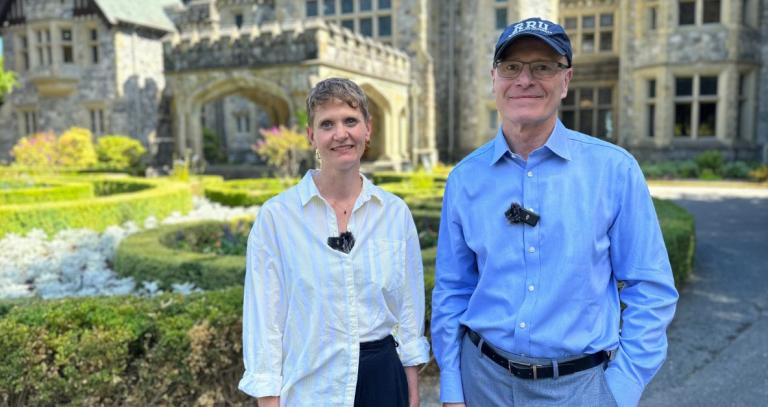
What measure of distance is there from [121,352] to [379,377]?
1.81 metres

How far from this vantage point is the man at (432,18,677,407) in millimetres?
1856

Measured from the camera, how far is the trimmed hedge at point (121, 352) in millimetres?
3195

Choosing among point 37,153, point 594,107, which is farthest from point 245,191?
point 594,107

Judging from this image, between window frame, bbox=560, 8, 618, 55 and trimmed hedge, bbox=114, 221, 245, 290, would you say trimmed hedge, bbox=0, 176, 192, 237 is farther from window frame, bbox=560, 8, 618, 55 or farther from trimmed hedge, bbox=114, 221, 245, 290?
window frame, bbox=560, 8, 618, 55

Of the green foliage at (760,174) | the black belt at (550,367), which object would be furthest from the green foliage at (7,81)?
the black belt at (550,367)

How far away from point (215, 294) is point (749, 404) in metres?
3.56

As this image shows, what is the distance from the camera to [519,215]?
192cm

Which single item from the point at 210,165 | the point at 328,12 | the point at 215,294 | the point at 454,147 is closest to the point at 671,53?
the point at 454,147

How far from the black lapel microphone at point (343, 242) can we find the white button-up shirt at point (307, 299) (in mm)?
15

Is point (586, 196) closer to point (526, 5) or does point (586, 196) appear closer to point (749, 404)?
point (749, 404)

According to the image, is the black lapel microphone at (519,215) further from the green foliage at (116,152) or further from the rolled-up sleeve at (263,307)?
the green foliage at (116,152)

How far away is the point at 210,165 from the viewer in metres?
23.9

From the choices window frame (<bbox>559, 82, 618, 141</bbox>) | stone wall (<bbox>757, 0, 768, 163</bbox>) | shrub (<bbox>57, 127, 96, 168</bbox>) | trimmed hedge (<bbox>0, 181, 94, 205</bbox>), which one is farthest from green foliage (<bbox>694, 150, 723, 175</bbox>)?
shrub (<bbox>57, 127, 96, 168</bbox>)

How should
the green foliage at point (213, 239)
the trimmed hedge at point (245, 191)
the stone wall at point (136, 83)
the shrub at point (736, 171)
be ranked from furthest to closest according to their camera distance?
1. the stone wall at point (136, 83)
2. the shrub at point (736, 171)
3. the trimmed hedge at point (245, 191)
4. the green foliage at point (213, 239)
